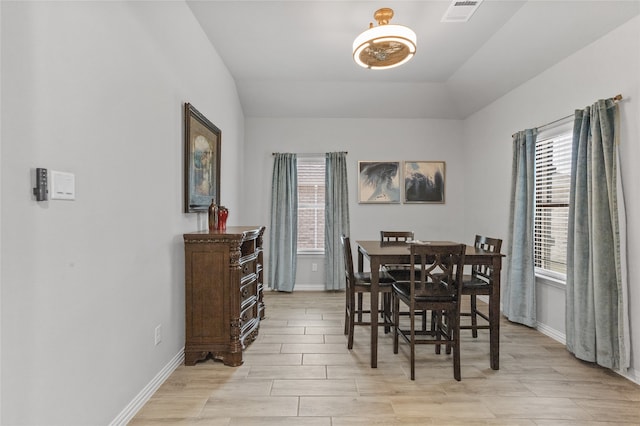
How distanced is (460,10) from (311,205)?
3.04 m

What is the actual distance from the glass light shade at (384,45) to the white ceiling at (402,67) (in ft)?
1.52

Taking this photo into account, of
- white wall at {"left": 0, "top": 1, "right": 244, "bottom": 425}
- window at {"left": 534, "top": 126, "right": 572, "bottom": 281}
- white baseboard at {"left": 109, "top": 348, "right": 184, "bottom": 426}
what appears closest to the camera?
white wall at {"left": 0, "top": 1, "right": 244, "bottom": 425}

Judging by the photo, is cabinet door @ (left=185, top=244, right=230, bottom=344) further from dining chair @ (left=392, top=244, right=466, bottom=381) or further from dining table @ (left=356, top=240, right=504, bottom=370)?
dining chair @ (left=392, top=244, right=466, bottom=381)

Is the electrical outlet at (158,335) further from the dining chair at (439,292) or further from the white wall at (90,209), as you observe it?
the dining chair at (439,292)

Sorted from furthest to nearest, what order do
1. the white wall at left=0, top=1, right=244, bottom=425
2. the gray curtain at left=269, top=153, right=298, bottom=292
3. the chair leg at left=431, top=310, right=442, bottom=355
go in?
the gray curtain at left=269, top=153, right=298, bottom=292
the chair leg at left=431, top=310, right=442, bottom=355
the white wall at left=0, top=1, right=244, bottom=425

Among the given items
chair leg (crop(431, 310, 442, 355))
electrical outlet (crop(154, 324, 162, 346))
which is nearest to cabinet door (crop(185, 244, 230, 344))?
electrical outlet (crop(154, 324, 162, 346))

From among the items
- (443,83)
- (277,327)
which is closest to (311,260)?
(277,327)

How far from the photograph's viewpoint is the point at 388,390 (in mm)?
2121

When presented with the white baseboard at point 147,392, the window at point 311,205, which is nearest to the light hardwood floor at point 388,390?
the white baseboard at point 147,392

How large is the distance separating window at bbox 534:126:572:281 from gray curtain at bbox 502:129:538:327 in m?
0.10

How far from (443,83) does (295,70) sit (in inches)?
79.8

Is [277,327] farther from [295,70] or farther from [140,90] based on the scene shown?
[295,70]

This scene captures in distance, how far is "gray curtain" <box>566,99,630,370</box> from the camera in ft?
7.48

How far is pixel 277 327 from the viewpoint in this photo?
3275 millimetres
